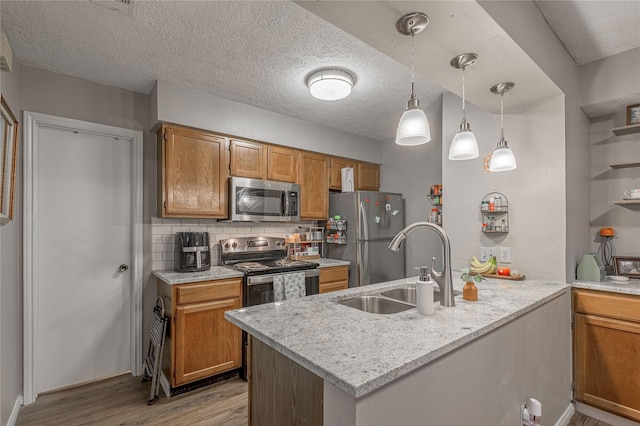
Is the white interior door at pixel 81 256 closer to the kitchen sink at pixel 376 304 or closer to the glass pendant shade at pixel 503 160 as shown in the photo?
the kitchen sink at pixel 376 304

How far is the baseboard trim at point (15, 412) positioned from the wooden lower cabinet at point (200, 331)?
0.91m

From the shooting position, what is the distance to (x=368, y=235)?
144 inches

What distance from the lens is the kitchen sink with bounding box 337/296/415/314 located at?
173 cm

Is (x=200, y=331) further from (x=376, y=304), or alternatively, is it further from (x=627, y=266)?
(x=627, y=266)

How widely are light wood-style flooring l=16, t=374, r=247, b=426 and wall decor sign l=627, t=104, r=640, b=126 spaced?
345cm

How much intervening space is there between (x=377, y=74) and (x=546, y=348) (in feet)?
7.01

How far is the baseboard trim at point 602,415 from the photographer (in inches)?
80.0

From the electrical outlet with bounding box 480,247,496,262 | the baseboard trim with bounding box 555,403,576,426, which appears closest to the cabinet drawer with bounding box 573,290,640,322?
the electrical outlet with bounding box 480,247,496,262

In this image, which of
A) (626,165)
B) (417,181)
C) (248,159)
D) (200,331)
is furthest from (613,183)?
(200,331)

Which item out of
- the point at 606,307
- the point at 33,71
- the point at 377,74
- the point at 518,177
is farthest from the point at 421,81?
the point at 33,71

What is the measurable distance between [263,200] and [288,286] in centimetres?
90

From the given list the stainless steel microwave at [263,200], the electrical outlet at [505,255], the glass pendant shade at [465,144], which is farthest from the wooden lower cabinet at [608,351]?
the stainless steel microwave at [263,200]

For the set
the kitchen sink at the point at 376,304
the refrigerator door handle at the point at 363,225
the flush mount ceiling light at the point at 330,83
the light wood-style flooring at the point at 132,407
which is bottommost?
the light wood-style flooring at the point at 132,407

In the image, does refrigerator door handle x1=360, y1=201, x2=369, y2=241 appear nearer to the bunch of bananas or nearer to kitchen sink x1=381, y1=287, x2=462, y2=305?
the bunch of bananas
